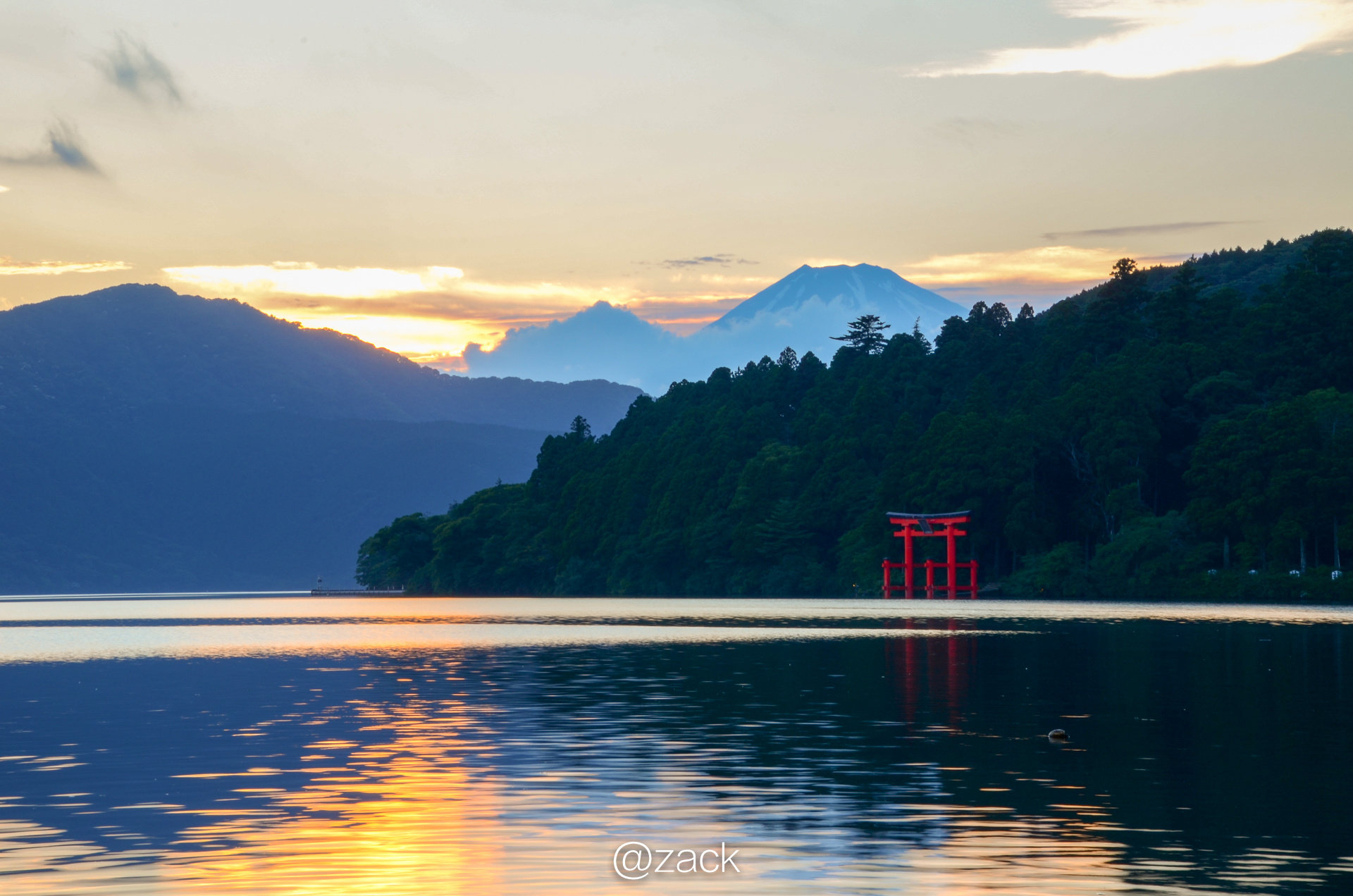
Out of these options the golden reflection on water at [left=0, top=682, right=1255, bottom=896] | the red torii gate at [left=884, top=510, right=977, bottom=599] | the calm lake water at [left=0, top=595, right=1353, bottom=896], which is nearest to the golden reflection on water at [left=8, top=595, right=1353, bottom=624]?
the red torii gate at [left=884, top=510, right=977, bottom=599]

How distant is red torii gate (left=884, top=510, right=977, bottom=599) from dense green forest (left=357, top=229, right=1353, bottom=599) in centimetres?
378

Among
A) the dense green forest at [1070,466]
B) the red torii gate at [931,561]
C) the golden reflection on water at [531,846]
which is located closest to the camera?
the golden reflection on water at [531,846]

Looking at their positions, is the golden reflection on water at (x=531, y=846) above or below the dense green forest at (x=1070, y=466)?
below

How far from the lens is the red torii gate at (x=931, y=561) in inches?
5531

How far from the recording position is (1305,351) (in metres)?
139

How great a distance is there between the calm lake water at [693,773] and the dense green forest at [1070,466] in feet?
202

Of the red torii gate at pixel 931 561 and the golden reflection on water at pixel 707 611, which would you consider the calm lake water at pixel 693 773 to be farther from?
the red torii gate at pixel 931 561

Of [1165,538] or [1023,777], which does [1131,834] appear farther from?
[1165,538]

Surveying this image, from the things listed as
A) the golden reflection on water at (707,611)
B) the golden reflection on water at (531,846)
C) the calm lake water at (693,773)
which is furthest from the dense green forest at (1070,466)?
the golden reflection on water at (531,846)

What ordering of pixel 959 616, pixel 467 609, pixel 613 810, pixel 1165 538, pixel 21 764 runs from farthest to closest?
1. pixel 467 609
2. pixel 1165 538
3. pixel 959 616
4. pixel 21 764
5. pixel 613 810

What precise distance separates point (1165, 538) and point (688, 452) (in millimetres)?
83089

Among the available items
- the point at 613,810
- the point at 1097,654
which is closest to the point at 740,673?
the point at 1097,654

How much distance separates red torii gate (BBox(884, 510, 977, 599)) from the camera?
140 metres

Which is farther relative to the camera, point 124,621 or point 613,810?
point 124,621
